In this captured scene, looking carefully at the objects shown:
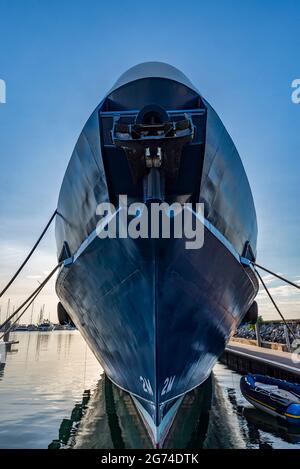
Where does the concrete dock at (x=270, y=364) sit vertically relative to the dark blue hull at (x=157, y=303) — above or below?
below

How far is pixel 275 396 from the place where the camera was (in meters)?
9.70

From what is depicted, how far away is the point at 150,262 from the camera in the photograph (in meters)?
5.02

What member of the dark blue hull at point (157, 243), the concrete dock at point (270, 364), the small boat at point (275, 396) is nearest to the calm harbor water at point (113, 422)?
the small boat at point (275, 396)

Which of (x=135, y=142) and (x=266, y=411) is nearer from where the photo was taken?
(x=135, y=142)

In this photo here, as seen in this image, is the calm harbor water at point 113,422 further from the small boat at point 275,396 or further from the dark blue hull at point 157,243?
the dark blue hull at point 157,243

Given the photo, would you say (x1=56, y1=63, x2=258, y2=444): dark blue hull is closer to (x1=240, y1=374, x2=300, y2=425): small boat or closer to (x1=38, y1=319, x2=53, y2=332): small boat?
(x1=240, y1=374, x2=300, y2=425): small boat

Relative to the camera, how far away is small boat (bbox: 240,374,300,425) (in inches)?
348

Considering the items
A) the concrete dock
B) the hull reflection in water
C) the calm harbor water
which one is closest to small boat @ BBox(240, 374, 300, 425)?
the calm harbor water

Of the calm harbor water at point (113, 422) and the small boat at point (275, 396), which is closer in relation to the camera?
the calm harbor water at point (113, 422)

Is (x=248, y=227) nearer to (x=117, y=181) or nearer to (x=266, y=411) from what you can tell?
(x=117, y=181)

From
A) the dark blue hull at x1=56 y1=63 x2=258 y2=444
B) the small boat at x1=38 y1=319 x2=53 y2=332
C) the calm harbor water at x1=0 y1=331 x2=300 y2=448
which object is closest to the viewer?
the dark blue hull at x1=56 y1=63 x2=258 y2=444

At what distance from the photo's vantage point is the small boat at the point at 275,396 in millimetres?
8836
